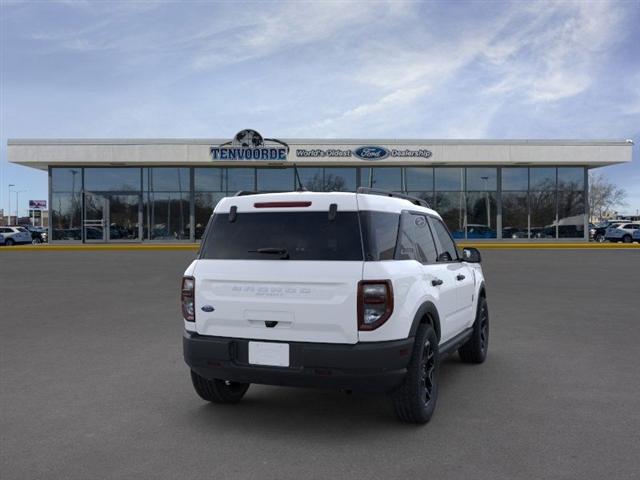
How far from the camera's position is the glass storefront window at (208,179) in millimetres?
36219

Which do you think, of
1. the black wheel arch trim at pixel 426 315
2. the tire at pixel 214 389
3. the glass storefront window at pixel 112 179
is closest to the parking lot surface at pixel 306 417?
the tire at pixel 214 389

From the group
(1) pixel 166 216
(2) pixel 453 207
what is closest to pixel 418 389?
(2) pixel 453 207

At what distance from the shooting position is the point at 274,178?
36.7 meters

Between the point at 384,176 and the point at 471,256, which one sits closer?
the point at 471,256

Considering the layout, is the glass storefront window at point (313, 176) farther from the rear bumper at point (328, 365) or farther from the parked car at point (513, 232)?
the rear bumper at point (328, 365)

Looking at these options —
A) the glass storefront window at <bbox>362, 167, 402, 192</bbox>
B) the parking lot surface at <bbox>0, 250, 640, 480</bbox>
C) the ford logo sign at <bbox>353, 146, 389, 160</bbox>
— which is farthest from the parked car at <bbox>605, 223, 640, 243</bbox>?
the parking lot surface at <bbox>0, 250, 640, 480</bbox>

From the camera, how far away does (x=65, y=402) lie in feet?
17.2

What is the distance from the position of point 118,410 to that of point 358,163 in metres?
31.1

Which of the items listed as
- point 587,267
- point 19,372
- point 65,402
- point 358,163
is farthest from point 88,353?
point 358,163

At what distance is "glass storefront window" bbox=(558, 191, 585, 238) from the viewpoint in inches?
1454

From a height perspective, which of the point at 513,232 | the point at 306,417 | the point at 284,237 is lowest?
the point at 306,417

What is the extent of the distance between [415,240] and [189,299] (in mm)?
1997

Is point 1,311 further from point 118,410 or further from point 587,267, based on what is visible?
point 587,267

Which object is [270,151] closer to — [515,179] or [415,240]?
[515,179]
